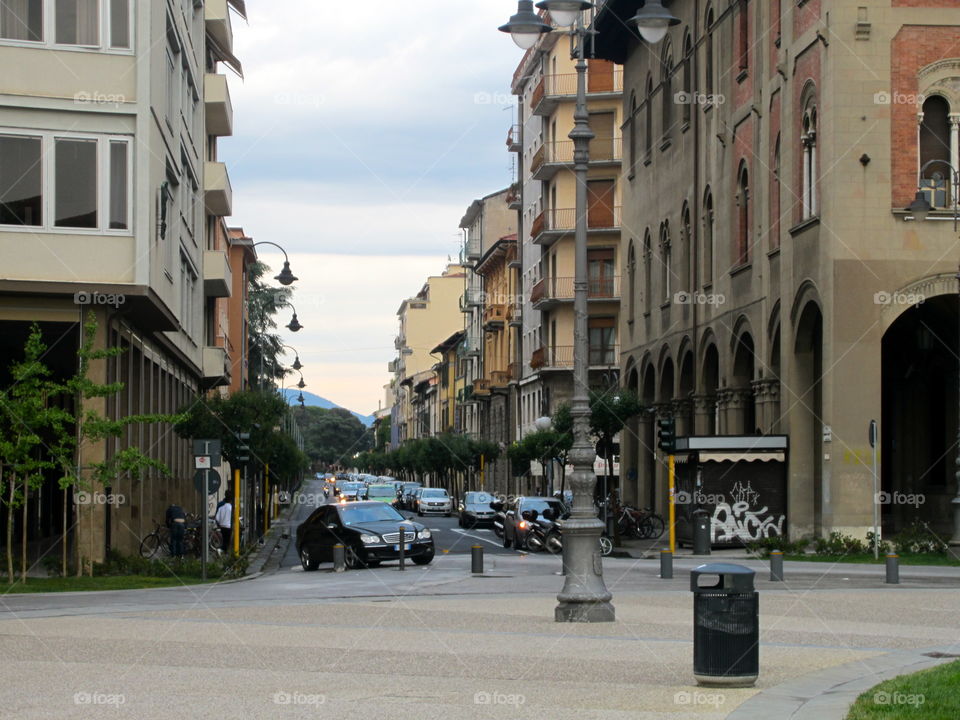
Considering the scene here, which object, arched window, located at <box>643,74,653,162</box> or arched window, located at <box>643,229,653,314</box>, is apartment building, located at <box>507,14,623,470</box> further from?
arched window, located at <box>643,74,653,162</box>

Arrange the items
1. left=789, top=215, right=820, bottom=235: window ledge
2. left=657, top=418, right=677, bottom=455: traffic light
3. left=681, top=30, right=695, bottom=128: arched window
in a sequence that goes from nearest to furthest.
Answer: left=657, top=418, right=677, bottom=455: traffic light
left=789, top=215, right=820, bottom=235: window ledge
left=681, top=30, right=695, bottom=128: arched window

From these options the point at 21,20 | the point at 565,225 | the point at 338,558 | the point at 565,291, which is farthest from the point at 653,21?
the point at 565,225

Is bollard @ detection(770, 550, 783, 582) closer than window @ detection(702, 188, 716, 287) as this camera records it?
Yes

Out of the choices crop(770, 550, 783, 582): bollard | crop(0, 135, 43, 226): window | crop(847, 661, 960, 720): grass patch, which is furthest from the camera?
crop(0, 135, 43, 226): window

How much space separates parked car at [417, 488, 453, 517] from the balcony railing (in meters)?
Result: 11.6

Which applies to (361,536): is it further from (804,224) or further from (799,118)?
(799,118)

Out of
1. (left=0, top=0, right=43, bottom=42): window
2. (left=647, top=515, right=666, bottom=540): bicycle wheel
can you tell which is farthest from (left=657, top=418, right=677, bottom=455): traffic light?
(left=0, top=0, right=43, bottom=42): window

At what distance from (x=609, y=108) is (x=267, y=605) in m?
53.9

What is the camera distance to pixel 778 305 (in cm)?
3803

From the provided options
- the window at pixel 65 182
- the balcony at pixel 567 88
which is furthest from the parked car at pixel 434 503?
the window at pixel 65 182

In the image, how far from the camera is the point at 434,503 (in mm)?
78312

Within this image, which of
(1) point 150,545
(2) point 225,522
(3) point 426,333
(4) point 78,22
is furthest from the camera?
(3) point 426,333

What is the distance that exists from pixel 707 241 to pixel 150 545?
19954 mm

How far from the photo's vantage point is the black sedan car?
33469 millimetres
